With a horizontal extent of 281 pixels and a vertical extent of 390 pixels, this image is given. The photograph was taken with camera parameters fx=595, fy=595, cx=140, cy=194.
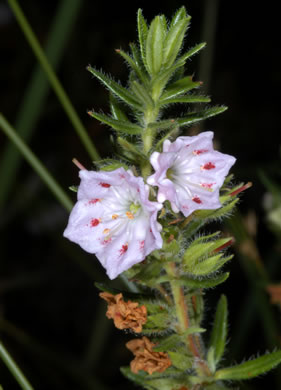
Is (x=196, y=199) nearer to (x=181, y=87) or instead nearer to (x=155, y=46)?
(x=181, y=87)

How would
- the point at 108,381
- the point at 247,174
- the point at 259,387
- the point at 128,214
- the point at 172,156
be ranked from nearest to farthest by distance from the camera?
the point at 172,156 < the point at 128,214 < the point at 259,387 < the point at 108,381 < the point at 247,174

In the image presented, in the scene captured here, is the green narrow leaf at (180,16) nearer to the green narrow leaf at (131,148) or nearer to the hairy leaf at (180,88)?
the hairy leaf at (180,88)

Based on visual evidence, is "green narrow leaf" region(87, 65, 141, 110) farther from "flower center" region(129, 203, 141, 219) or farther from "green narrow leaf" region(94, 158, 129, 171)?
"flower center" region(129, 203, 141, 219)

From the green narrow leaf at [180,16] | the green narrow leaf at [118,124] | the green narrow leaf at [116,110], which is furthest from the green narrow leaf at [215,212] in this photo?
the green narrow leaf at [180,16]

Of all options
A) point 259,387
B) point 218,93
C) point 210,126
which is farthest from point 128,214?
point 218,93

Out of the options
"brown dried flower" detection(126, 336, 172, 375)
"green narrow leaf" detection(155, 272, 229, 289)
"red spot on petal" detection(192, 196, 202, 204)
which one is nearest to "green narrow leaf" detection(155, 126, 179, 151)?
"red spot on petal" detection(192, 196, 202, 204)

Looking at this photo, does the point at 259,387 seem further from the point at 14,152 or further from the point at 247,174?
the point at 14,152

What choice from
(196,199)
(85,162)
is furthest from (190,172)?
(85,162)
